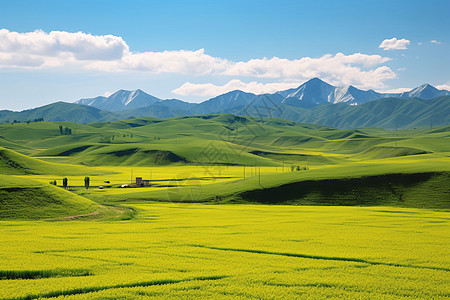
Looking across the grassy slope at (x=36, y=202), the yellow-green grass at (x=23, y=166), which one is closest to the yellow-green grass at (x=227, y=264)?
the grassy slope at (x=36, y=202)

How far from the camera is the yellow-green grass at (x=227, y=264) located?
68.5 feet

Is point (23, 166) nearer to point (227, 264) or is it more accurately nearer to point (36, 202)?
point (36, 202)

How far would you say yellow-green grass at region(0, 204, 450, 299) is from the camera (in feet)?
68.5

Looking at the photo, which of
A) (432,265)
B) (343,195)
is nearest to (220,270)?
(432,265)

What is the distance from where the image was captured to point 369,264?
91.6 ft

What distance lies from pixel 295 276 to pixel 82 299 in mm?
13650

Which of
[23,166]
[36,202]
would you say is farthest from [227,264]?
[23,166]

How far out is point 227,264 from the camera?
27.0 meters

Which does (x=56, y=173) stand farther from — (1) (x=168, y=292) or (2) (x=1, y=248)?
(1) (x=168, y=292)

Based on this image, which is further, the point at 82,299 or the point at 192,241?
the point at 192,241

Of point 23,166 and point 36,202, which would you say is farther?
point 23,166

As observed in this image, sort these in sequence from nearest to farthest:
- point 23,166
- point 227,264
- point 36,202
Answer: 1. point 227,264
2. point 36,202
3. point 23,166

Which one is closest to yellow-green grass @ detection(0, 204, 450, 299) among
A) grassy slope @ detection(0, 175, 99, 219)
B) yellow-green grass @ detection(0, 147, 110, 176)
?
grassy slope @ detection(0, 175, 99, 219)

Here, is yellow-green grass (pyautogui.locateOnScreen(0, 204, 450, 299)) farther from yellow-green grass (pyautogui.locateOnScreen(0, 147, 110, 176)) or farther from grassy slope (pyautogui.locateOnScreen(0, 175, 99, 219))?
yellow-green grass (pyautogui.locateOnScreen(0, 147, 110, 176))
